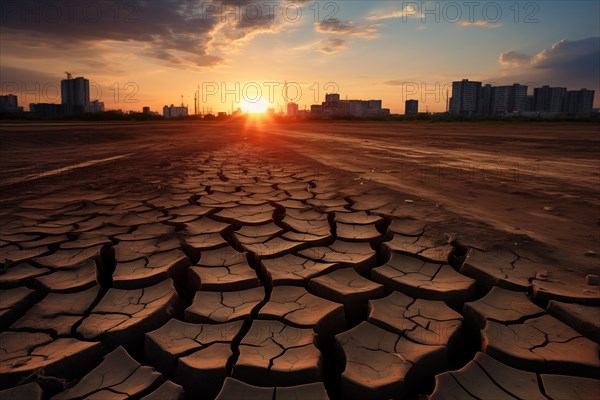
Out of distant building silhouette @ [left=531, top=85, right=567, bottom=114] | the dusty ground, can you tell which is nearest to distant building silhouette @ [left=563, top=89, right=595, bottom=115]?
distant building silhouette @ [left=531, top=85, right=567, bottom=114]

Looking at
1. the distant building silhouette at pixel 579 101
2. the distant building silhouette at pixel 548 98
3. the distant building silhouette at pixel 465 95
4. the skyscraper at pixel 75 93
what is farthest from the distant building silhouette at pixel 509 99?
the skyscraper at pixel 75 93

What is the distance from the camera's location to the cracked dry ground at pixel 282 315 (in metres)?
1.29

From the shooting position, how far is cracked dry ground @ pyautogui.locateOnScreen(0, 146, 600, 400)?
1.29 m

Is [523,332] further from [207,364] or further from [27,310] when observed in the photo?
[27,310]

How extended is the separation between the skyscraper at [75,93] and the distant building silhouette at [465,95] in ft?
183

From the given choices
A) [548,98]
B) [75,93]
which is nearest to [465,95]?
[548,98]

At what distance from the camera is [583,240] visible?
102 inches

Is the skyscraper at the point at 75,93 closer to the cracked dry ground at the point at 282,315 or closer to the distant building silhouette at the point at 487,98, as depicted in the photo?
the cracked dry ground at the point at 282,315

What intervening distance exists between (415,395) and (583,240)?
212 centimetres

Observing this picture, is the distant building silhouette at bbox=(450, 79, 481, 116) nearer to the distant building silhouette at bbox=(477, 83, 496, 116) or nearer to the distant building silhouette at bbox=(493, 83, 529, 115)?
the distant building silhouette at bbox=(477, 83, 496, 116)

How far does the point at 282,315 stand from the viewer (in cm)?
168

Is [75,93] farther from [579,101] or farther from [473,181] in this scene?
[579,101]

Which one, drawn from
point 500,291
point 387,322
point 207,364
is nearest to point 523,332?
point 500,291

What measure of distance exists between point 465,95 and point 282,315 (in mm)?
71070
